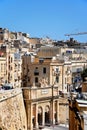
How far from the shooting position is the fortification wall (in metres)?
22.4

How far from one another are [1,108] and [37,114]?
16.2 ft

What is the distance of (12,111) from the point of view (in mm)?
24062

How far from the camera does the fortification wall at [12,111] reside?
881 inches

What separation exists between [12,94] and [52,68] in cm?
1668

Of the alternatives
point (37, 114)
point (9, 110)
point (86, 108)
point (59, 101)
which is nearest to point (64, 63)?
point (59, 101)

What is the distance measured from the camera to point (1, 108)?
72.9 ft

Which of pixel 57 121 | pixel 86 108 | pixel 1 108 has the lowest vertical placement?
pixel 57 121

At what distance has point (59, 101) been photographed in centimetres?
2908

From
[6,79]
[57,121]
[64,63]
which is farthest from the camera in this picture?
[64,63]

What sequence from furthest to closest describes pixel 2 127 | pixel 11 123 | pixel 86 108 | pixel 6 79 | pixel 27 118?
pixel 6 79
pixel 27 118
pixel 11 123
pixel 2 127
pixel 86 108

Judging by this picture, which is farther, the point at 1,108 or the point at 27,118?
the point at 27,118

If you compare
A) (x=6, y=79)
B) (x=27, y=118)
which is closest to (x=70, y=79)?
(x=6, y=79)

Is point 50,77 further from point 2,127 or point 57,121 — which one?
point 2,127

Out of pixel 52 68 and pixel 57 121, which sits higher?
pixel 52 68
